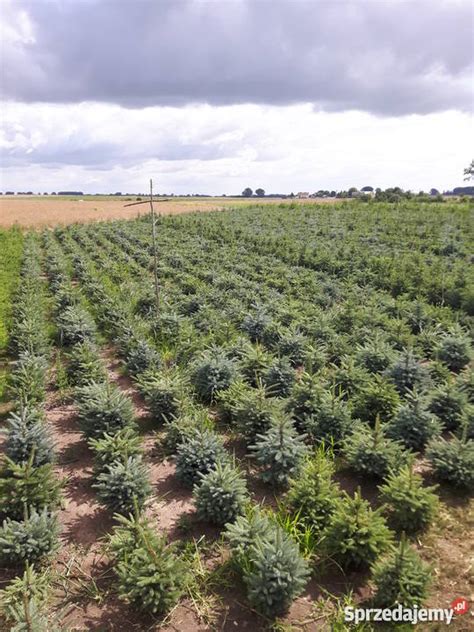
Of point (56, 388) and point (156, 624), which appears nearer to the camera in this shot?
point (156, 624)

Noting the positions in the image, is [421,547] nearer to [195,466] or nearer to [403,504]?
[403,504]

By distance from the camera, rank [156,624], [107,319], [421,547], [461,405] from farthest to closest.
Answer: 1. [107,319]
2. [461,405]
3. [421,547]
4. [156,624]

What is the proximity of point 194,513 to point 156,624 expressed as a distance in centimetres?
147

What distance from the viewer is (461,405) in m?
6.96

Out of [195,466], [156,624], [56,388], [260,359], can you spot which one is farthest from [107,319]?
[156,624]

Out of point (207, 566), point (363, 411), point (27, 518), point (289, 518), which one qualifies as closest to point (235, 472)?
point (289, 518)

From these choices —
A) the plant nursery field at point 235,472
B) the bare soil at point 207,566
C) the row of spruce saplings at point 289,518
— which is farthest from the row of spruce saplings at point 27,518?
the row of spruce saplings at point 289,518

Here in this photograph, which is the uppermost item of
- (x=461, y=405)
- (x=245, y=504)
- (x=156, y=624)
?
(x=461, y=405)

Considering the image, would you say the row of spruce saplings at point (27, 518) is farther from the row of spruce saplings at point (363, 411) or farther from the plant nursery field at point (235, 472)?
the row of spruce saplings at point (363, 411)

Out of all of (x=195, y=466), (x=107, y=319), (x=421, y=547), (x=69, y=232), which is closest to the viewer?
(x=421, y=547)

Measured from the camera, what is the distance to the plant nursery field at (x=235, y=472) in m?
4.20

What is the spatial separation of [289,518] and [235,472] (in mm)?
812

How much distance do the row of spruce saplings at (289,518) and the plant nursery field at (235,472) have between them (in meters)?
0.02

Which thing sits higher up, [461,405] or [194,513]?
[461,405]
